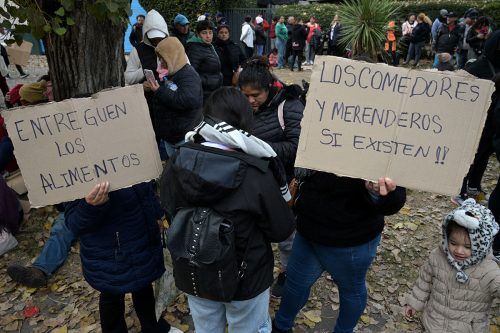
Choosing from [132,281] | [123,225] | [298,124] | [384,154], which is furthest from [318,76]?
[132,281]

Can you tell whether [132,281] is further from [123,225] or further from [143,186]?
[143,186]

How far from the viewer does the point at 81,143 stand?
209 centimetres

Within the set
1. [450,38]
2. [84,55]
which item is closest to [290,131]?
[84,55]

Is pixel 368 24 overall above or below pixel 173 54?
below

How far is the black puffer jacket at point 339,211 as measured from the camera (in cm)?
220

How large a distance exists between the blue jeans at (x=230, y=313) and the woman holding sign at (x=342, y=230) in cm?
47

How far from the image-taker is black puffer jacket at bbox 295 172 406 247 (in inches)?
86.7

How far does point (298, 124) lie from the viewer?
2.70m

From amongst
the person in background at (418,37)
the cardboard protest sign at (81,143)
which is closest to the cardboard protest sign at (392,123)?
the cardboard protest sign at (81,143)

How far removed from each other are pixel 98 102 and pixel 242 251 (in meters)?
1.11

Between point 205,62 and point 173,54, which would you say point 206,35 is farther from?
point 173,54

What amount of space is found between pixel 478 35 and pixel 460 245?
9505mm

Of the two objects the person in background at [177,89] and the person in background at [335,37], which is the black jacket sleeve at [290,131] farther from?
the person in background at [335,37]

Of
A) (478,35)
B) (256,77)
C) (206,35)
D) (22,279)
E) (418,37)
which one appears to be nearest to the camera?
(256,77)
